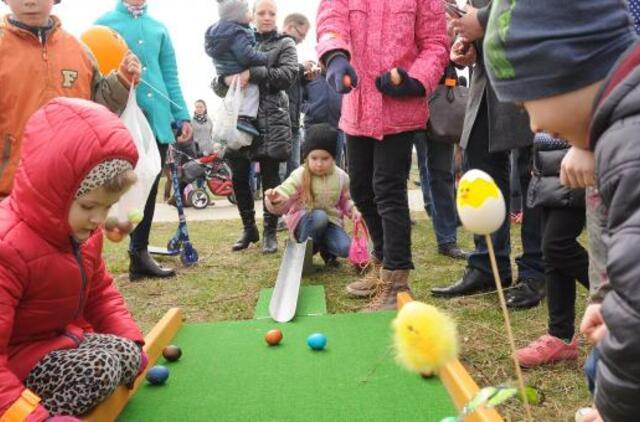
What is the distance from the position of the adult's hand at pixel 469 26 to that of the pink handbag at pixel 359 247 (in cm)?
149

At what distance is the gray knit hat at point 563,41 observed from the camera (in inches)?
36.9

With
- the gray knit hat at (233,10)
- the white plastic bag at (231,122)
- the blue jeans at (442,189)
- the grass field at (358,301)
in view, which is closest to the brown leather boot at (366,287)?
the grass field at (358,301)

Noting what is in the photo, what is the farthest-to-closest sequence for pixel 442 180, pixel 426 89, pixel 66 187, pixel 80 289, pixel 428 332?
1. pixel 442 180
2. pixel 426 89
3. pixel 80 289
4. pixel 66 187
5. pixel 428 332

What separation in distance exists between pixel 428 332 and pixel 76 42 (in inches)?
92.7

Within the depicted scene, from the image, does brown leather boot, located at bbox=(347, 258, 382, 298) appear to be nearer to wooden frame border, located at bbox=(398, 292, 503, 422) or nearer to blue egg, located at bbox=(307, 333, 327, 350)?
blue egg, located at bbox=(307, 333, 327, 350)

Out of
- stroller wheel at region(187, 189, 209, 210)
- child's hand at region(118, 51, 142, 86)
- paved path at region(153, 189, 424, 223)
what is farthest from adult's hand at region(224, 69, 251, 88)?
stroller wheel at region(187, 189, 209, 210)

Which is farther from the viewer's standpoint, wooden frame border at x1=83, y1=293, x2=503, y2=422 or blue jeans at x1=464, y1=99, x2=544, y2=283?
blue jeans at x1=464, y1=99, x2=544, y2=283

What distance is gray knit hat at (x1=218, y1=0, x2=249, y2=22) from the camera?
4.48 metres

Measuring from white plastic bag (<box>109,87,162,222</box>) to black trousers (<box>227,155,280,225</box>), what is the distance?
1.25 metres

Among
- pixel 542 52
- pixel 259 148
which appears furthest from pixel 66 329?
pixel 259 148

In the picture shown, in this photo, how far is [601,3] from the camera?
3.11ft

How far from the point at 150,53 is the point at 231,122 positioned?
75 centimetres

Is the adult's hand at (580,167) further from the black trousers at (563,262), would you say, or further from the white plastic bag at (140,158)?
the white plastic bag at (140,158)

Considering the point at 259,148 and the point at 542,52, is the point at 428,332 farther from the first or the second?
the point at 259,148
